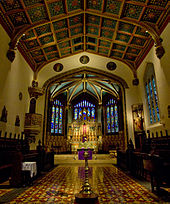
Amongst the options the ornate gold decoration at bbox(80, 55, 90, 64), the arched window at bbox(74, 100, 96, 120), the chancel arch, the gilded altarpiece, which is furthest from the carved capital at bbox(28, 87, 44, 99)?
the arched window at bbox(74, 100, 96, 120)

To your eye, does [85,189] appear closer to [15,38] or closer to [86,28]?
[15,38]

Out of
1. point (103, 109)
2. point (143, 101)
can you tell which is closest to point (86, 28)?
point (143, 101)

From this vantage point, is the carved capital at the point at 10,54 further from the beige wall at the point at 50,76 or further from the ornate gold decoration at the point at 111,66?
the ornate gold decoration at the point at 111,66

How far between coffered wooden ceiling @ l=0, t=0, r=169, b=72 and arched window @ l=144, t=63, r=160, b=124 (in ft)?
4.60

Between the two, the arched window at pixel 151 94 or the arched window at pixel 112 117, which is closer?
the arched window at pixel 151 94

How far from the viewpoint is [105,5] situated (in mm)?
8773

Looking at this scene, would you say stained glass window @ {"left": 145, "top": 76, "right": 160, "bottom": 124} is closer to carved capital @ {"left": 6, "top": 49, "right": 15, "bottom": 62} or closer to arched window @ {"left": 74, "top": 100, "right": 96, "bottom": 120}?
carved capital @ {"left": 6, "top": 49, "right": 15, "bottom": 62}

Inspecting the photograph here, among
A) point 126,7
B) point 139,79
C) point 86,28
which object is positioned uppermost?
point 86,28

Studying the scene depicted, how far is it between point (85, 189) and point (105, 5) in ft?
30.9

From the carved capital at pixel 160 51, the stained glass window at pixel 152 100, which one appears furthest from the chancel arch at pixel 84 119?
the carved capital at pixel 160 51

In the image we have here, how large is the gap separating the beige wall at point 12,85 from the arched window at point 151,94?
29.7ft

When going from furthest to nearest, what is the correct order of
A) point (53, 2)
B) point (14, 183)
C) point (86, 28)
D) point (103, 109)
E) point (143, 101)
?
point (103, 109), point (143, 101), point (86, 28), point (53, 2), point (14, 183)

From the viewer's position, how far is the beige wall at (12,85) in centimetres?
764

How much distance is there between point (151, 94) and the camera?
36.4 feet
